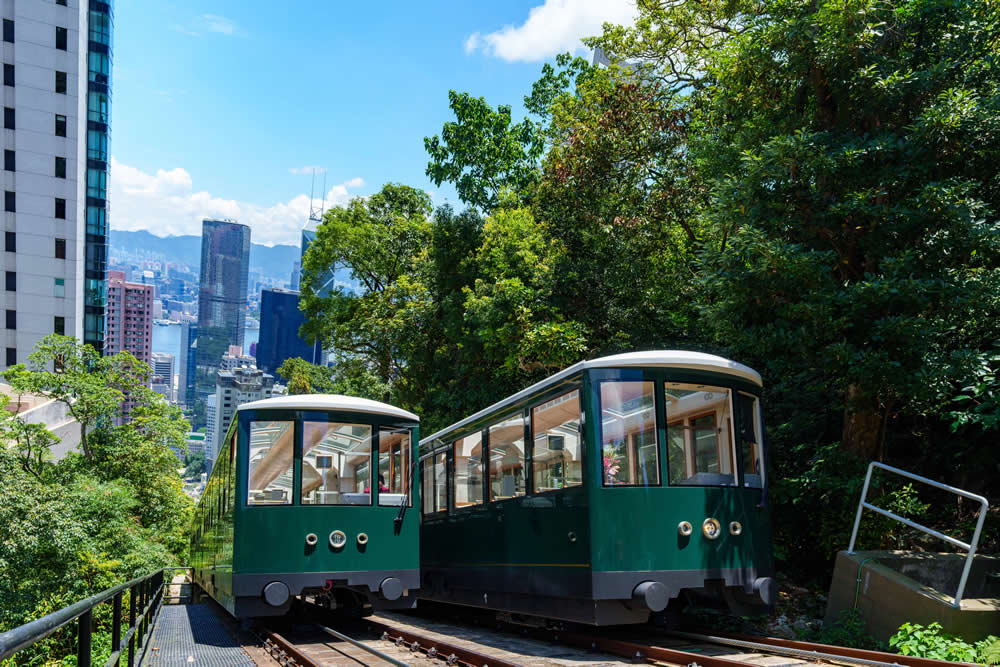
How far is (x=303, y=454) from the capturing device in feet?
36.0

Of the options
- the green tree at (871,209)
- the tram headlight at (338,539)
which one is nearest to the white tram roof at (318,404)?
the tram headlight at (338,539)

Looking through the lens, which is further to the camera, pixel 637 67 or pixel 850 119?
pixel 637 67

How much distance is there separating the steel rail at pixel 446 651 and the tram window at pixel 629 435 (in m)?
2.07

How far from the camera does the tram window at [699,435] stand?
8977mm

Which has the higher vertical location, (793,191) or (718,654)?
(793,191)

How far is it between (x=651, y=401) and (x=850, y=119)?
199 inches

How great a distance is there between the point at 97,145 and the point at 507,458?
5691 centimetres

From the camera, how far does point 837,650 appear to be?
7.36 meters

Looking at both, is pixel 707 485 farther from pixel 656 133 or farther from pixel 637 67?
pixel 637 67

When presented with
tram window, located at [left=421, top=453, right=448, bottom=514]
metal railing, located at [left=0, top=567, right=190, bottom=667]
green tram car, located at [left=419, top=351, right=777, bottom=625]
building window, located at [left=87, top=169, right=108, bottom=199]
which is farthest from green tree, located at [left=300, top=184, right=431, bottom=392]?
building window, located at [left=87, top=169, right=108, bottom=199]

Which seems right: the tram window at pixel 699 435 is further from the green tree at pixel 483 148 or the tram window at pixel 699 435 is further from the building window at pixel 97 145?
the building window at pixel 97 145

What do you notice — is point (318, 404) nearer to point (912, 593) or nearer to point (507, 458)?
point (507, 458)

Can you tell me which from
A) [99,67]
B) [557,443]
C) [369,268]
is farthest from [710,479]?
[99,67]

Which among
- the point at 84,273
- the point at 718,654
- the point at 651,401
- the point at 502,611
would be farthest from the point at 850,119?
the point at 84,273
